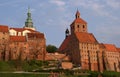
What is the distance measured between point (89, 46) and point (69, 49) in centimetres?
818

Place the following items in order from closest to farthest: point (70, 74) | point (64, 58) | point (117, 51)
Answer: point (70, 74) < point (64, 58) < point (117, 51)

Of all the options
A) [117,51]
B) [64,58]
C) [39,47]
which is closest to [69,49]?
[64,58]

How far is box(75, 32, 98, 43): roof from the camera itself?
106775 millimetres

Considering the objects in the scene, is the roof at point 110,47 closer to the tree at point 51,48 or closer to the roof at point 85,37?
the roof at point 85,37

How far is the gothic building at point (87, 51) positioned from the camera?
340ft

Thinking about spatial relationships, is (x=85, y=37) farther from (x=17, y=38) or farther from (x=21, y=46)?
(x=17, y=38)

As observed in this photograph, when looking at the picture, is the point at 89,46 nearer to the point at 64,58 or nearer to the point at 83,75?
the point at 64,58

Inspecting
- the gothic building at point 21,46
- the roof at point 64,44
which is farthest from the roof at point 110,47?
the gothic building at point 21,46

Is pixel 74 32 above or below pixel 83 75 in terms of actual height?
above

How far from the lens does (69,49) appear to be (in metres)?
110

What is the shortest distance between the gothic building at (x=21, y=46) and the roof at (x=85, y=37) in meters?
14.2

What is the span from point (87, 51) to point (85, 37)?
257 inches

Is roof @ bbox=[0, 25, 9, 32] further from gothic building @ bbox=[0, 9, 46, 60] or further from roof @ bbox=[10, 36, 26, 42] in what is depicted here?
roof @ bbox=[10, 36, 26, 42]

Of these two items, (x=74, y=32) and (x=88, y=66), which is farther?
(x=74, y=32)
